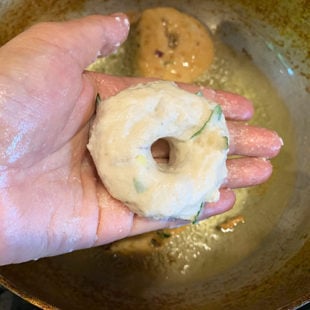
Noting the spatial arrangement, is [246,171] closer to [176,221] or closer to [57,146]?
[176,221]

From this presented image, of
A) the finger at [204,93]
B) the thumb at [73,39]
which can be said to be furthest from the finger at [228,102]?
the thumb at [73,39]

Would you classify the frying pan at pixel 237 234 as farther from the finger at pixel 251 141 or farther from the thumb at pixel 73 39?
the thumb at pixel 73 39

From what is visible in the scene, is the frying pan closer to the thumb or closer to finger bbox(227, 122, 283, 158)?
finger bbox(227, 122, 283, 158)

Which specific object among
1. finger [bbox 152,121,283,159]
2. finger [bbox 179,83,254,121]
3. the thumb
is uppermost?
the thumb

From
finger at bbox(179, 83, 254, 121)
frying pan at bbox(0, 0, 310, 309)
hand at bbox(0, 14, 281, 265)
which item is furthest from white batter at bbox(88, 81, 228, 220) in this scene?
frying pan at bbox(0, 0, 310, 309)

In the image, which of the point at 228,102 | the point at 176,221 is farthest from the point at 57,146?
the point at 228,102

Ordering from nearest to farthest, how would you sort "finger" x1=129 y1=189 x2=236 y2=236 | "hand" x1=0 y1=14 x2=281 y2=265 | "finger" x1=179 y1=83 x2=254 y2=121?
"hand" x1=0 y1=14 x2=281 y2=265, "finger" x1=129 y1=189 x2=236 y2=236, "finger" x1=179 y1=83 x2=254 y2=121

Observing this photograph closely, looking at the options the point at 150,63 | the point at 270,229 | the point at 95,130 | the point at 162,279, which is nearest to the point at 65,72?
the point at 95,130
